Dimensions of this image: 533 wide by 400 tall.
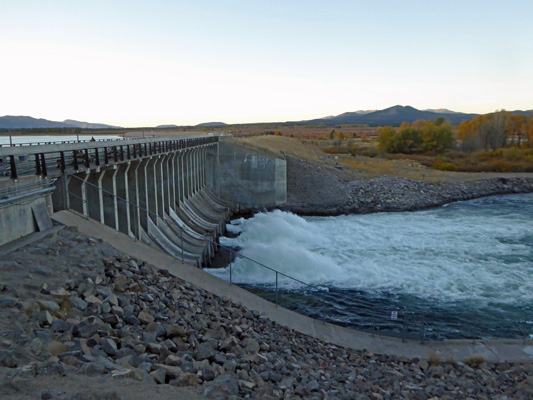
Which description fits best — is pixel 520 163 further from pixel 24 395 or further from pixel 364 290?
pixel 24 395

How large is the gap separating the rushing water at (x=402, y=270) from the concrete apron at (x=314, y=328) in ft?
3.11

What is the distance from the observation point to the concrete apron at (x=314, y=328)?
39.2ft

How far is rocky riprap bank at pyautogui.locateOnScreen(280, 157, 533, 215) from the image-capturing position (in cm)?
4147

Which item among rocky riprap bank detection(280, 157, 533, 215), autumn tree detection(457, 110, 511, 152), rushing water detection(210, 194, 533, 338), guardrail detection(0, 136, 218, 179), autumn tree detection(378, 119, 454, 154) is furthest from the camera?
autumn tree detection(457, 110, 511, 152)

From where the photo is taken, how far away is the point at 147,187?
23.7 meters

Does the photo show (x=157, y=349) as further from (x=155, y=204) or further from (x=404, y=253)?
Result: (x=404, y=253)

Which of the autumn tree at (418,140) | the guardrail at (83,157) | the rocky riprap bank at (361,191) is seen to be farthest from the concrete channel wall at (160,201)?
the autumn tree at (418,140)

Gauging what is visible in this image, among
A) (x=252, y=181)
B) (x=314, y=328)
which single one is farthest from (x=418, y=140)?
(x=314, y=328)

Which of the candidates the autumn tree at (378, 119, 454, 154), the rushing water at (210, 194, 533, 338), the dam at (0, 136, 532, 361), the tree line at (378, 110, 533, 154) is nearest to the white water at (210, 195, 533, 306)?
the rushing water at (210, 194, 533, 338)

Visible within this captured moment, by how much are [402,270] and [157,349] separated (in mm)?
17792

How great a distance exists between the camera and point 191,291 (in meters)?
11.4

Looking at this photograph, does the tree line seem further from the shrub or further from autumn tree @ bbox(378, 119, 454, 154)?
the shrub

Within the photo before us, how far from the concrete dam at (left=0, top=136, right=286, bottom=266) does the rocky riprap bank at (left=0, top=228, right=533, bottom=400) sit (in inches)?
67.1

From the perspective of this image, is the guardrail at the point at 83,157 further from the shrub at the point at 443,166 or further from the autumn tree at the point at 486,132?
the autumn tree at the point at 486,132
